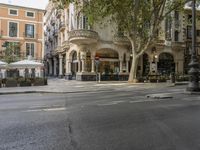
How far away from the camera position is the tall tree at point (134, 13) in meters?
25.6

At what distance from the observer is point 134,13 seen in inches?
1032

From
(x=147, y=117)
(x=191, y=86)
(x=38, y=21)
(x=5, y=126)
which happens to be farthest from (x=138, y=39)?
(x=5, y=126)

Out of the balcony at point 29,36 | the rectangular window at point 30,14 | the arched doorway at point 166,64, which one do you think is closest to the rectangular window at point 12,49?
the balcony at point 29,36

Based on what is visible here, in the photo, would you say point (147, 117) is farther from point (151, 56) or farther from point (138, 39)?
point (151, 56)

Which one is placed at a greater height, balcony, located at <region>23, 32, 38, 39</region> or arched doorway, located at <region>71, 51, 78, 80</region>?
balcony, located at <region>23, 32, 38, 39</region>

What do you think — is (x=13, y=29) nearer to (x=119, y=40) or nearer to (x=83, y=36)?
(x=83, y=36)

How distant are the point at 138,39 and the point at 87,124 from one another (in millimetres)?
24944

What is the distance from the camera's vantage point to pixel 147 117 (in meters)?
7.30

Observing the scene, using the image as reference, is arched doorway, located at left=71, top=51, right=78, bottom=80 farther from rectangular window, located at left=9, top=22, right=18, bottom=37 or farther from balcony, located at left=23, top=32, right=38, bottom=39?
rectangular window, located at left=9, top=22, right=18, bottom=37

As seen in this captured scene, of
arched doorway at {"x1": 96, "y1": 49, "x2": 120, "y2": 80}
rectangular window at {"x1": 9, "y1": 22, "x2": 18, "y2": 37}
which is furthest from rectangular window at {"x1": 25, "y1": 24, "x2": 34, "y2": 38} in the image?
arched doorway at {"x1": 96, "y1": 49, "x2": 120, "y2": 80}

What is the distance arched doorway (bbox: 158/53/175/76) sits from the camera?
40638 mm

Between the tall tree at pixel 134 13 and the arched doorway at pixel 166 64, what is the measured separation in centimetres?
1213

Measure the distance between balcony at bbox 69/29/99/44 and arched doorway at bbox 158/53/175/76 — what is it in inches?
548

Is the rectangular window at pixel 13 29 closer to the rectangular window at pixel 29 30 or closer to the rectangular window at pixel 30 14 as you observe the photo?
the rectangular window at pixel 29 30
